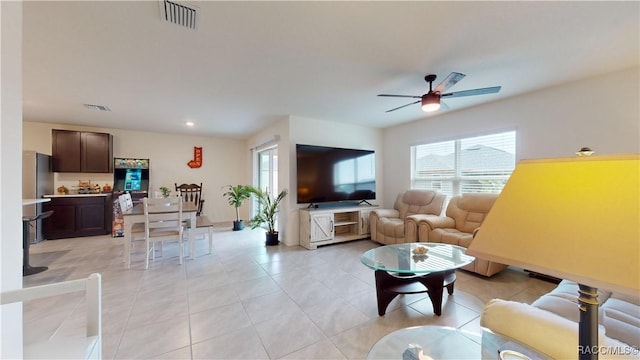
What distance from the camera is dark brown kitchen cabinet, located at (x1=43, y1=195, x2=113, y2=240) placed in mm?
4598

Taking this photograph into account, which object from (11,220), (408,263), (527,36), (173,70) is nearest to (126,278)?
(11,220)

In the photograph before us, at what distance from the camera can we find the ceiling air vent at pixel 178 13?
1.62 metres

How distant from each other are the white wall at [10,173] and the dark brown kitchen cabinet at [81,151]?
5074 millimetres

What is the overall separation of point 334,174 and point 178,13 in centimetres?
330

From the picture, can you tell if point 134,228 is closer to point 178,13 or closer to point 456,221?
point 178,13

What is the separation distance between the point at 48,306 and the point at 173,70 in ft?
8.42

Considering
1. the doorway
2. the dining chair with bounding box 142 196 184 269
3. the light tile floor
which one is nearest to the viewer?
the light tile floor

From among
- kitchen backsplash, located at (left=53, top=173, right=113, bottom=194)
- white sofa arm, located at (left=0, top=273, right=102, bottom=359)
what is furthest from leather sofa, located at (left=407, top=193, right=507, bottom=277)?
kitchen backsplash, located at (left=53, top=173, right=113, bottom=194)

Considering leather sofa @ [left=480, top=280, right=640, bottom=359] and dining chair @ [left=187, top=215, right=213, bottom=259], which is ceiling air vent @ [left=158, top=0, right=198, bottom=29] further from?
dining chair @ [left=187, top=215, right=213, bottom=259]

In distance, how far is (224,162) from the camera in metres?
6.66

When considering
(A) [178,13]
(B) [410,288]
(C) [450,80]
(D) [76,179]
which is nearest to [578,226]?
(B) [410,288]

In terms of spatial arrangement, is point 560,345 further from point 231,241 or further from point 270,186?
point 270,186

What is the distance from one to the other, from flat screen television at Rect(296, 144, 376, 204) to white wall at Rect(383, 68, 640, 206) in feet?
5.07

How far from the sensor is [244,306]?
2.29 m
